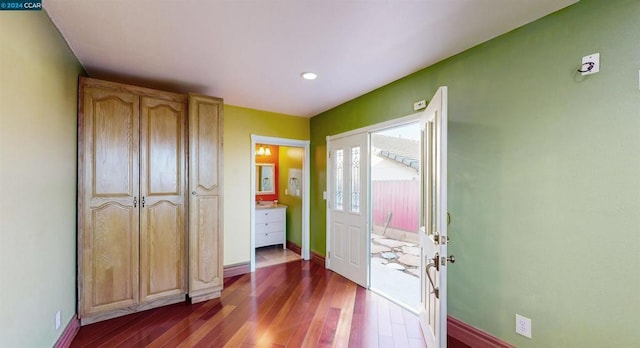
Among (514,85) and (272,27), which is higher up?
(272,27)

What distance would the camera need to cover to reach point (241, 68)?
2506 millimetres

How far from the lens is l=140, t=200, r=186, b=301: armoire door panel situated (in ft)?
8.59

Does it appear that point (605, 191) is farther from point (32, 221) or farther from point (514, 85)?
point (32, 221)

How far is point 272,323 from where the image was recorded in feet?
8.05

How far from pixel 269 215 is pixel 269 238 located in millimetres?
434

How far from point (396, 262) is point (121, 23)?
15.2ft

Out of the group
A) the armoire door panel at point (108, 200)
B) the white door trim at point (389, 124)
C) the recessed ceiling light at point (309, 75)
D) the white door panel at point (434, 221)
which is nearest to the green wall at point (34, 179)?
the armoire door panel at point (108, 200)

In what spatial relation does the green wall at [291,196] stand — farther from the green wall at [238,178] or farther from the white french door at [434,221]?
the white french door at [434,221]

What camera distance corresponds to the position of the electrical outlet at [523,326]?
1788 mm

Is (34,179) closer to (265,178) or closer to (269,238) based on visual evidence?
(269,238)

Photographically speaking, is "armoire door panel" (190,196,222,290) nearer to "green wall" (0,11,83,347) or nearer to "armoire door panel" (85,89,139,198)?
"armoire door panel" (85,89,139,198)

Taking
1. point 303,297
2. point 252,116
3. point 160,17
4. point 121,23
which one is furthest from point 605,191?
point 252,116

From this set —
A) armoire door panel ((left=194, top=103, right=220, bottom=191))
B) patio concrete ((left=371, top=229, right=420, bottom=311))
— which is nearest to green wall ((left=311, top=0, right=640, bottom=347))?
patio concrete ((left=371, top=229, right=420, bottom=311))

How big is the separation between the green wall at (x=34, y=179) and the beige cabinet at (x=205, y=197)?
959mm
